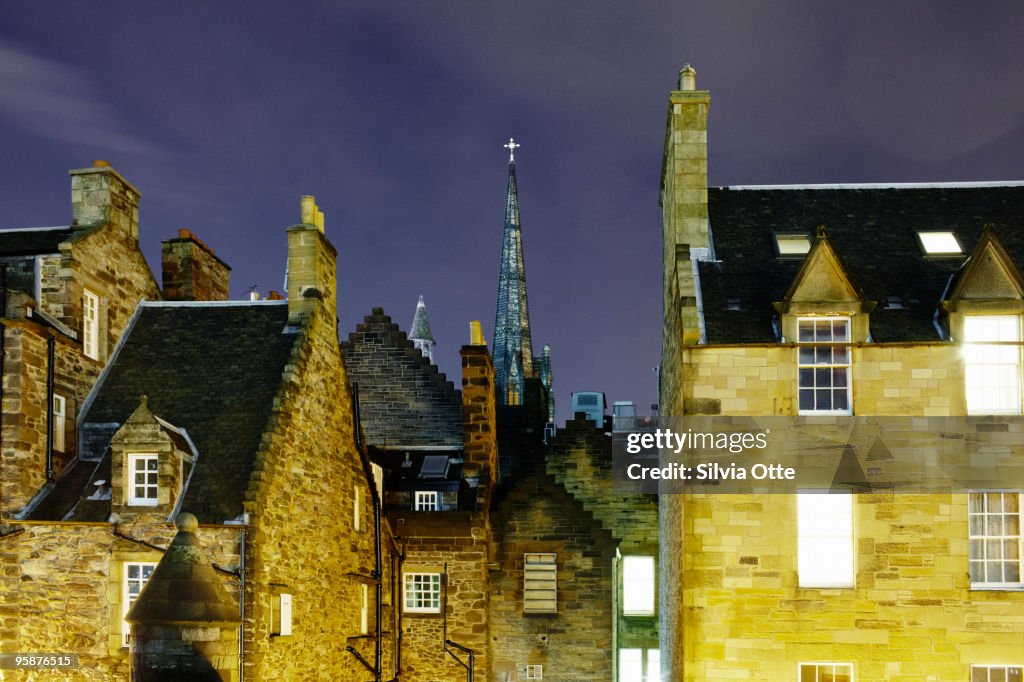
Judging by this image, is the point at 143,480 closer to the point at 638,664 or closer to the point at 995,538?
the point at 638,664

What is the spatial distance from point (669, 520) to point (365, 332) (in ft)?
37.7

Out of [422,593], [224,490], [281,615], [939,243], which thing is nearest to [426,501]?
[422,593]

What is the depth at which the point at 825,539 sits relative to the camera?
1778cm

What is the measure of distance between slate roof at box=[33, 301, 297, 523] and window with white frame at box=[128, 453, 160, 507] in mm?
590

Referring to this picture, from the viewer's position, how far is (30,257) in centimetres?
2064

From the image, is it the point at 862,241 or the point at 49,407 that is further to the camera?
the point at 862,241

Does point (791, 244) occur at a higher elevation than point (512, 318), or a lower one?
lower

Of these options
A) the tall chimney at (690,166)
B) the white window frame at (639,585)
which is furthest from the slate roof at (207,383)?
the white window frame at (639,585)

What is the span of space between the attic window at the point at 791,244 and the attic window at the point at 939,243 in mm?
2254

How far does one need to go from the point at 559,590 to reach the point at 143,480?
11.5m

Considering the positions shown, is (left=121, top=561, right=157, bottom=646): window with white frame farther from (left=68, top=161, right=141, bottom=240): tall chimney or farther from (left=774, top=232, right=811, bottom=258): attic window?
(left=774, top=232, right=811, bottom=258): attic window

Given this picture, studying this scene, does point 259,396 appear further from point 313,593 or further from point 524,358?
point 524,358

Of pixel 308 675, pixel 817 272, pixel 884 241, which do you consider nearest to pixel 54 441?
pixel 308 675

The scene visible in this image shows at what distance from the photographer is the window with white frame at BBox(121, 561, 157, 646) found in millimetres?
17969
